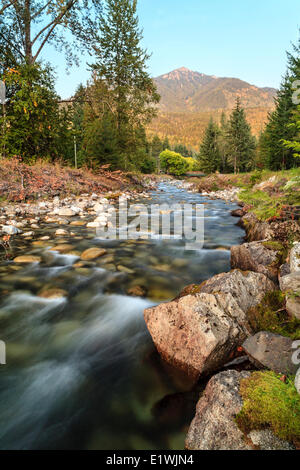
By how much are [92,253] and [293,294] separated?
3.87 m

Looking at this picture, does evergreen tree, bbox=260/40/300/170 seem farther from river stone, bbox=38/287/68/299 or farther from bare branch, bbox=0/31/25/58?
river stone, bbox=38/287/68/299

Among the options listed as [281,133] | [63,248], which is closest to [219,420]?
[63,248]

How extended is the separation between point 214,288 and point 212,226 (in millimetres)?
5686

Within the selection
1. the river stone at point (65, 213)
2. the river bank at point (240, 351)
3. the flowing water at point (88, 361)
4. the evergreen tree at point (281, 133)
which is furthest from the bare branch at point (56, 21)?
the evergreen tree at point (281, 133)

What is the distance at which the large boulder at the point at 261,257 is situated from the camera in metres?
3.02

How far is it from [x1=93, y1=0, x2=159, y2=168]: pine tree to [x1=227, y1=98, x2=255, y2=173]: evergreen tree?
27.3 m

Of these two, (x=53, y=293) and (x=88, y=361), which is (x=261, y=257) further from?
(x=53, y=293)

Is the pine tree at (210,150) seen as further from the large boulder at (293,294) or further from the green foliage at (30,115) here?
the large boulder at (293,294)

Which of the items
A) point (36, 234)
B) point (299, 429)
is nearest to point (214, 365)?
point (299, 429)

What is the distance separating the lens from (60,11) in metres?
11.9

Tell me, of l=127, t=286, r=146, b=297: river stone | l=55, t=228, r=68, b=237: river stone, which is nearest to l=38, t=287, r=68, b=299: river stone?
l=127, t=286, r=146, b=297: river stone

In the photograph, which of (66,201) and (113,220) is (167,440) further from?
(66,201)

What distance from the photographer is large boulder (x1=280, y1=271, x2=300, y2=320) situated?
1977 mm

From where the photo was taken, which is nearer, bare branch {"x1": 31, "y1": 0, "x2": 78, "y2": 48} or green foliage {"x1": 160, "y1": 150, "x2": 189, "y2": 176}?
bare branch {"x1": 31, "y1": 0, "x2": 78, "y2": 48}
